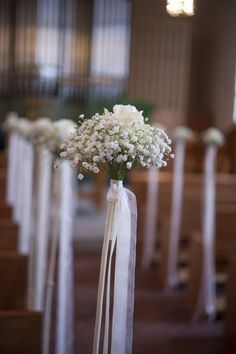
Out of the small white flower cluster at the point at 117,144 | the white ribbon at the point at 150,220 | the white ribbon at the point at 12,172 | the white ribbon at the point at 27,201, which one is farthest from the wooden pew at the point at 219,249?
the small white flower cluster at the point at 117,144

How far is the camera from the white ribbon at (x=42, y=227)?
4.00m

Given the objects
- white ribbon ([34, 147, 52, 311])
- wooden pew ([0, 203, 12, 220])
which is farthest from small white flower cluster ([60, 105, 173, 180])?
wooden pew ([0, 203, 12, 220])

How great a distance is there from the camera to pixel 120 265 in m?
2.49

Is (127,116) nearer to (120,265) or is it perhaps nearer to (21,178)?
(120,265)

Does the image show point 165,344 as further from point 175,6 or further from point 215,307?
point 175,6

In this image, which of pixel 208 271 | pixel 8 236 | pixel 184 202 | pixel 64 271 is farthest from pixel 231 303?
pixel 184 202

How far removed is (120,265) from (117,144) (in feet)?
1.76

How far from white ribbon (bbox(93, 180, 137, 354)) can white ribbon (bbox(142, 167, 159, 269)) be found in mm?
3928

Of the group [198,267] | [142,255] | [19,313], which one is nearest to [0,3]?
[142,255]

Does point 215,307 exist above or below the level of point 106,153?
below

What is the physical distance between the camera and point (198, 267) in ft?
17.1

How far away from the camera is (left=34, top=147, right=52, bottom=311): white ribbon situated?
4.00m

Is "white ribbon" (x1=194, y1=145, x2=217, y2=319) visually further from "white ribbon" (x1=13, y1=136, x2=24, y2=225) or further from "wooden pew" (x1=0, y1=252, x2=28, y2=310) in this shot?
"wooden pew" (x1=0, y1=252, x2=28, y2=310)

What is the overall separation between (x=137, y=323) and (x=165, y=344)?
464 mm
